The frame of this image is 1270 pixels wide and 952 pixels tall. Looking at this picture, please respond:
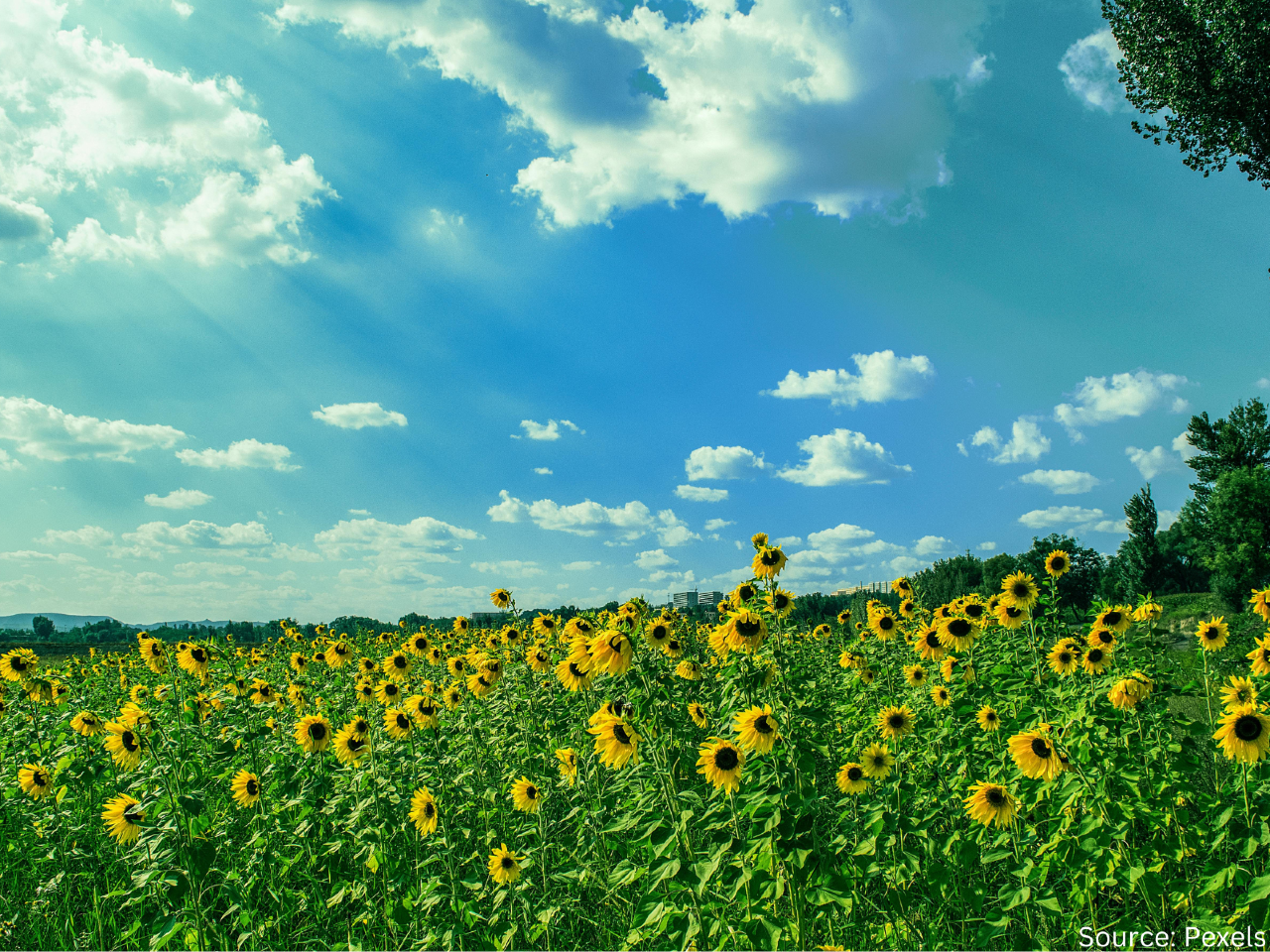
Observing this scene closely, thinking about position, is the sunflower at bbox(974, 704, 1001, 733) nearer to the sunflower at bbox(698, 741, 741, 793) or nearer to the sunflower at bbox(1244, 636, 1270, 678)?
the sunflower at bbox(1244, 636, 1270, 678)

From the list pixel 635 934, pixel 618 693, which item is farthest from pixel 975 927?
pixel 618 693

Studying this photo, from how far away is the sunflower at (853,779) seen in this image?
185 inches

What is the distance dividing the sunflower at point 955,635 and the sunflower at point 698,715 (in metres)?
3.04

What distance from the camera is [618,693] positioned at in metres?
4.39

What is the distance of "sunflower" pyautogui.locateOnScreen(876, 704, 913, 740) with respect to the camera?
5.34 metres

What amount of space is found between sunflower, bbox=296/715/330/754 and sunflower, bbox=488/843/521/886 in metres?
2.13

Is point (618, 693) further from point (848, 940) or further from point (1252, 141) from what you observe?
point (1252, 141)

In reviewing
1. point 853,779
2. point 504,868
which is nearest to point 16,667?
point 504,868

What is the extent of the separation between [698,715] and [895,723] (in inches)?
62.3

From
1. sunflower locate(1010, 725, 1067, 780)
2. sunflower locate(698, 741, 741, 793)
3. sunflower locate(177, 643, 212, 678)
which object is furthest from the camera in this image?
sunflower locate(177, 643, 212, 678)

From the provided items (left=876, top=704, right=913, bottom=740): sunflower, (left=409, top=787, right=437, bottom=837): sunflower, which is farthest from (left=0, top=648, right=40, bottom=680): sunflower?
(left=876, top=704, right=913, bottom=740): sunflower

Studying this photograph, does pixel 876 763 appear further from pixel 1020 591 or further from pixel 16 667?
pixel 16 667

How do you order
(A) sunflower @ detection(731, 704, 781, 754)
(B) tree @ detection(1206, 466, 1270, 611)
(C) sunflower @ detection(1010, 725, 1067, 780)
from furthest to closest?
1. (B) tree @ detection(1206, 466, 1270, 611)
2. (C) sunflower @ detection(1010, 725, 1067, 780)
3. (A) sunflower @ detection(731, 704, 781, 754)

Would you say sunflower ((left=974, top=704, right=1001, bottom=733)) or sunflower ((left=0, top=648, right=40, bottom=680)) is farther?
sunflower ((left=0, top=648, right=40, bottom=680))
